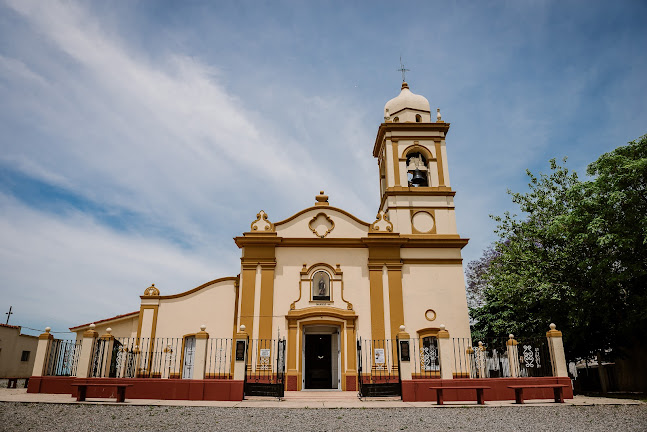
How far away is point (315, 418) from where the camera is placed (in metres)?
9.82

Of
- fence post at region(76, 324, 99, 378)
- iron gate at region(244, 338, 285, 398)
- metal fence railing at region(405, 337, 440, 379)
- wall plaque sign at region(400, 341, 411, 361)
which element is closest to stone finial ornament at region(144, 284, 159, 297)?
iron gate at region(244, 338, 285, 398)

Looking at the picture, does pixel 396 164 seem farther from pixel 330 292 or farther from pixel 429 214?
pixel 330 292

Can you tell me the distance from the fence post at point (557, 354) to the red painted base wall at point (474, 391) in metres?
0.26

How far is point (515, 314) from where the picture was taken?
22156mm

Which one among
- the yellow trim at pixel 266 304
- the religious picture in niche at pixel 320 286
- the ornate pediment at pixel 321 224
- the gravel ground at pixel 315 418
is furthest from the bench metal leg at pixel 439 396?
the ornate pediment at pixel 321 224

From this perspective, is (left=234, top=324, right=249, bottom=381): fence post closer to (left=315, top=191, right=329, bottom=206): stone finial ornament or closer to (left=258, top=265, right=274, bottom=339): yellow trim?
(left=258, top=265, right=274, bottom=339): yellow trim

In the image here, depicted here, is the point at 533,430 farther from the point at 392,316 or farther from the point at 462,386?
the point at 392,316

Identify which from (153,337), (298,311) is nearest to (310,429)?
(298,311)

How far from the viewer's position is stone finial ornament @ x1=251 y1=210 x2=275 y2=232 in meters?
19.0

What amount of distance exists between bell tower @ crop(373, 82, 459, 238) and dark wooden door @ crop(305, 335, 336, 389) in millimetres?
5628

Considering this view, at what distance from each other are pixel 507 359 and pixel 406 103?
12169 millimetres

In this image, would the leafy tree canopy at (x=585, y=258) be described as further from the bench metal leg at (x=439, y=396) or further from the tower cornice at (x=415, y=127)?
the bench metal leg at (x=439, y=396)

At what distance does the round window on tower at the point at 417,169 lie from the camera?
20750mm

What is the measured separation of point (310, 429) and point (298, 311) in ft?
30.0
